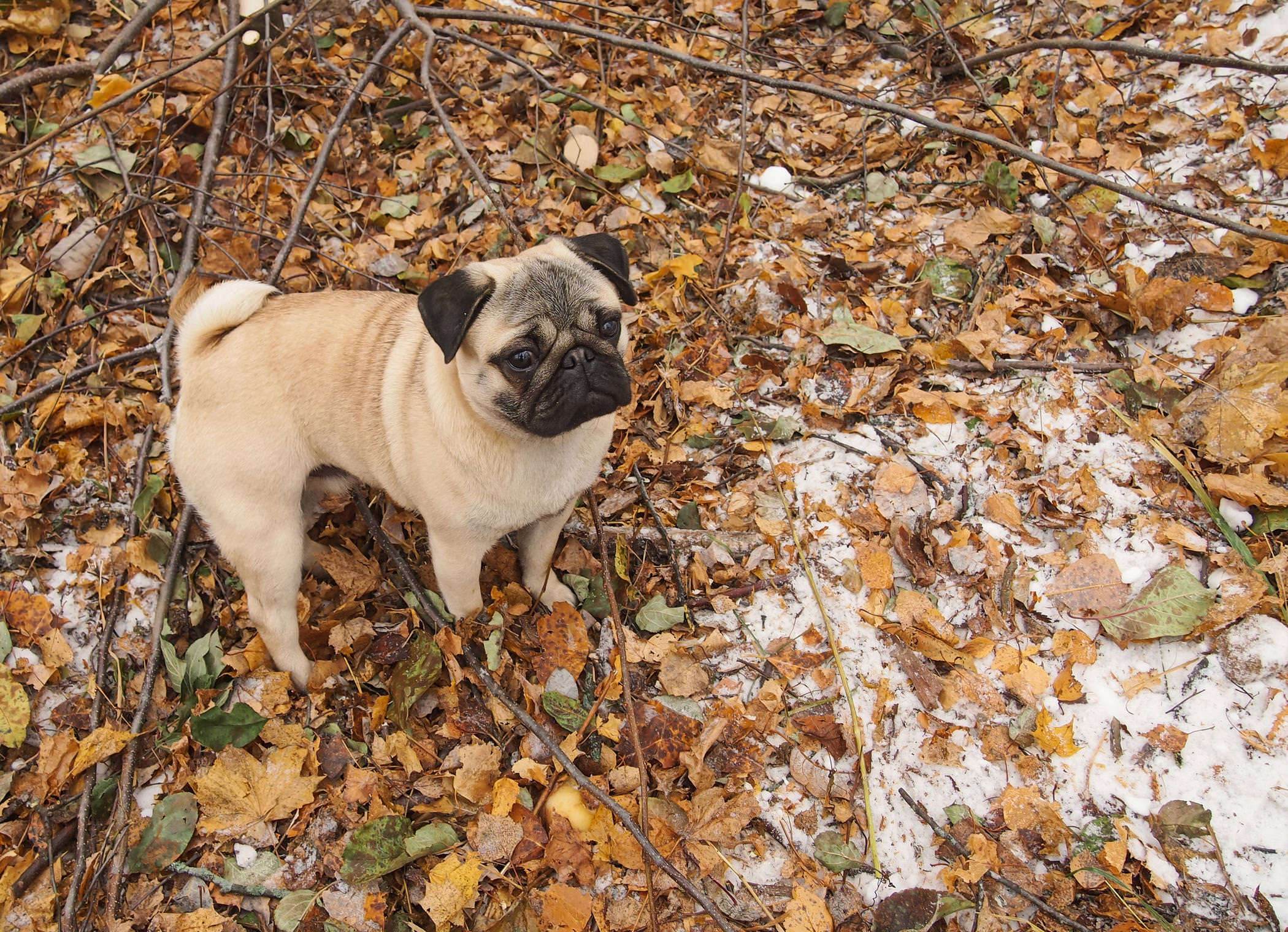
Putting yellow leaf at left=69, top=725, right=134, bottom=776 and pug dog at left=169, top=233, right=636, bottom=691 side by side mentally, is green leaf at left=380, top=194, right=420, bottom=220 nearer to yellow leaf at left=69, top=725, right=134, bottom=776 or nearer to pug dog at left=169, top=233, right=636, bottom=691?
pug dog at left=169, top=233, right=636, bottom=691

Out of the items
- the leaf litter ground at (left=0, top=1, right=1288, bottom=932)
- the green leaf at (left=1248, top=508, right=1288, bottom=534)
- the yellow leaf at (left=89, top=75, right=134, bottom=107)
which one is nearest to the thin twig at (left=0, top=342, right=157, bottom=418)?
the leaf litter ground at (left=0, top=1, right=1288, bottom=932)

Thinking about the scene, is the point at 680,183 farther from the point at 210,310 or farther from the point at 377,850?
the point at 377,850

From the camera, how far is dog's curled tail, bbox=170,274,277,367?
10.5ft

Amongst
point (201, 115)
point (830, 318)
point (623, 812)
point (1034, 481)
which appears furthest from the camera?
point (201, 115)

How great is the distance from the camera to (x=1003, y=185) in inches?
177

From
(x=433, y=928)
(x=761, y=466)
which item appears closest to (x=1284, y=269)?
(x=761, y=466)

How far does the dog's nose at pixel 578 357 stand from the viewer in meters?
2.72

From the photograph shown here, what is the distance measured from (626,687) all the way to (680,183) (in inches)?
133

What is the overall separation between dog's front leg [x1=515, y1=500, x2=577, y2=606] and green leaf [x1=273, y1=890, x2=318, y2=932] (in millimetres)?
1499

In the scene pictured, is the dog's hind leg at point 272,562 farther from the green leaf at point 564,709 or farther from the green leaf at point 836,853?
the green leaf at point 836,853

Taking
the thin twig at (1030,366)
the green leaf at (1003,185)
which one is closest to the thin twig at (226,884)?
the thin twig at (1030,366)

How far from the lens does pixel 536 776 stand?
3.01 meters

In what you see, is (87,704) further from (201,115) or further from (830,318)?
(830,318)

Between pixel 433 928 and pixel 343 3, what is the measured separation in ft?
19.6
